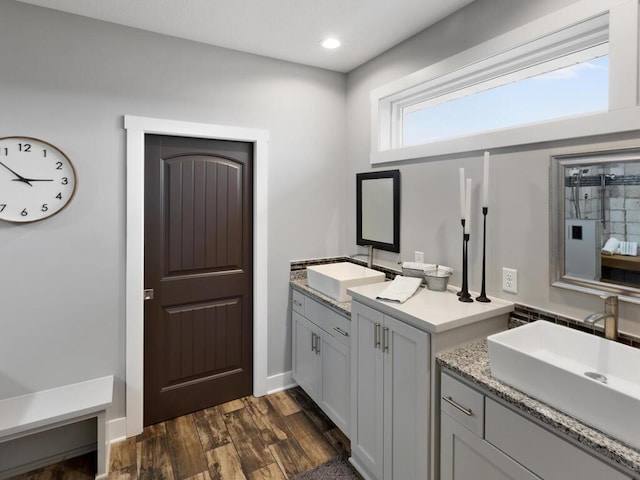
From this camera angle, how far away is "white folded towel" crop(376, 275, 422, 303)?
1.77 m

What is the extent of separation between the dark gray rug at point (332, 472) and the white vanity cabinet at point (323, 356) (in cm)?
17

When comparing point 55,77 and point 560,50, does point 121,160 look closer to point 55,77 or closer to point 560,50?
point 55,77

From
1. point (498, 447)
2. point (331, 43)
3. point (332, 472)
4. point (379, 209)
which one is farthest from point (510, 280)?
point (331, 43)

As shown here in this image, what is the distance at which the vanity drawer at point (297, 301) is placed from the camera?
8.73ft

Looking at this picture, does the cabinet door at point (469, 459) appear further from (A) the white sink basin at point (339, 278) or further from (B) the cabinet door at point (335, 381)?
(A) the white sink basin at point (339, 278)

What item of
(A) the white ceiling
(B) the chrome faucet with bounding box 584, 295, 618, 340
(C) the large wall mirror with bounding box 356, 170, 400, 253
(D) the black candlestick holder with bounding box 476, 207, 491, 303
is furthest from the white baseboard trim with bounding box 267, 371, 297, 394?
(A) the white ceiling

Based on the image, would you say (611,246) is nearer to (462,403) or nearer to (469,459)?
(462,403)

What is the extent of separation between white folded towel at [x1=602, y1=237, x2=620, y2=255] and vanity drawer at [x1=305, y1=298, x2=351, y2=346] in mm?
1261

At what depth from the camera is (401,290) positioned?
188 centimetres

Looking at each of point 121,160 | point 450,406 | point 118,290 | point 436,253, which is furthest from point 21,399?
point 436,253

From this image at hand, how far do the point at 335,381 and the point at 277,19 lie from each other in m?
2.26

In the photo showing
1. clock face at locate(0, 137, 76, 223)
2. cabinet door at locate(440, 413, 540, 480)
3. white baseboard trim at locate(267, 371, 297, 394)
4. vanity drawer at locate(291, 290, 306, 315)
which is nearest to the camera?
cabinet door at locate(440, 413, 540, 480)

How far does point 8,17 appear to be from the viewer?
6.24 feet

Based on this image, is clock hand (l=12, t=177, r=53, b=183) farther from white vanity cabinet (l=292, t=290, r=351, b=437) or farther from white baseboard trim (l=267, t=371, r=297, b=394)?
white baseboard trim (l=267, t=371, r=297, b=394)
